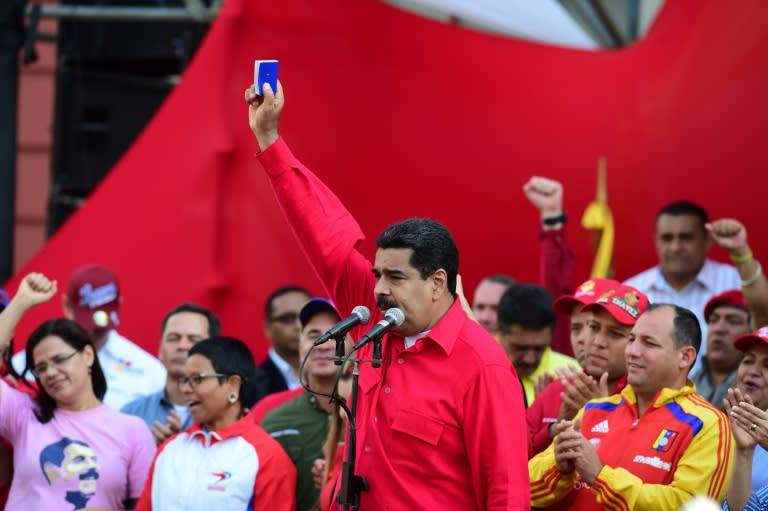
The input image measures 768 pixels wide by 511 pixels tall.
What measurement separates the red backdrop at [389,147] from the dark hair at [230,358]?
7.36 ft

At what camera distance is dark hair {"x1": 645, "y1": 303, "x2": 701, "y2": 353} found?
3.98 meters

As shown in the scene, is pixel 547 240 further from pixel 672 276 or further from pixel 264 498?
pixel 264 498

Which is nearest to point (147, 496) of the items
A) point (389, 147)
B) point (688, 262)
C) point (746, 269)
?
point (746, 269)

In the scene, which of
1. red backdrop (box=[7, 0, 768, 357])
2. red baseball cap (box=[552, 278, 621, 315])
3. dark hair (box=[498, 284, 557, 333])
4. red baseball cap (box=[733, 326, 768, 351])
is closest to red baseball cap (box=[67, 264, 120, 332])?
red backdrop (box=[7, 0, 768, 357])

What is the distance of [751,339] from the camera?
412 centimetres

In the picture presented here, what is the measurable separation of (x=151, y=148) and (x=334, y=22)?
4.16ft

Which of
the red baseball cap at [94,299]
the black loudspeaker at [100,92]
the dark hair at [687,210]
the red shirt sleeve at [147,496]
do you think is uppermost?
the black loudspeaker at [100,92]

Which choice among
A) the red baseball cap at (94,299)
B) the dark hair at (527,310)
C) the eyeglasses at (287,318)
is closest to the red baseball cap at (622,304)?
the dark hair at (527,310)

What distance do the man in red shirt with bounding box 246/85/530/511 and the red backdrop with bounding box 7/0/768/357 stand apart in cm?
313

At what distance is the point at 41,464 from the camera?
4.54m

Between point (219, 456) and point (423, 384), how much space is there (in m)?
Result: 1.25

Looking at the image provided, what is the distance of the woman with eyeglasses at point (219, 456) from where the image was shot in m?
4.30

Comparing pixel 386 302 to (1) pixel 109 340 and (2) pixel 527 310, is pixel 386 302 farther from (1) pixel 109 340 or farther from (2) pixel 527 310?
(1) pixel 109 340

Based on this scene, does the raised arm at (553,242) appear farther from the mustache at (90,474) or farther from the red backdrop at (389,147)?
the mustache at (90,474)
